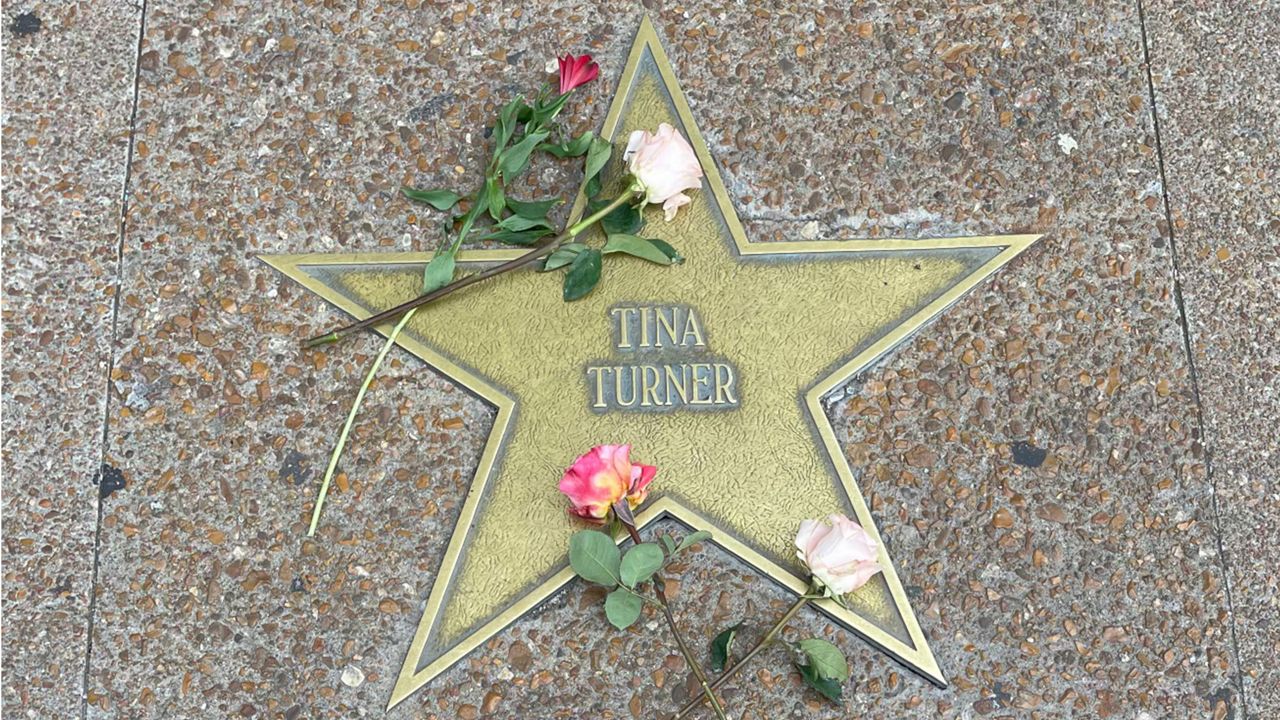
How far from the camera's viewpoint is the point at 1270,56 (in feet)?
5.84

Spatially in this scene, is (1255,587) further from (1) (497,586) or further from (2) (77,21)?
(2) (77,21)

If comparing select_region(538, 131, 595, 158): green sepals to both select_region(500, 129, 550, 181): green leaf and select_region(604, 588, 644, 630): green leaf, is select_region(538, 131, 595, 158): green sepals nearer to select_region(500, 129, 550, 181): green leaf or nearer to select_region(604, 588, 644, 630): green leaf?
select_region(500, 129, 550, 181): green leaf

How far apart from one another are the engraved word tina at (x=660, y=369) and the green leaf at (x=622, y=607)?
289 millimetres

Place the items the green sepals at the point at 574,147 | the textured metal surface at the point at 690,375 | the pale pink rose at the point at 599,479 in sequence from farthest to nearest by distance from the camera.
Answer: the green sepals at the point at 574,147
the textured metal surface at the point at 690,375
the pale pink rose at the point at 599,479

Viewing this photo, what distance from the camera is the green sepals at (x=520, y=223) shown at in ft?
5.27

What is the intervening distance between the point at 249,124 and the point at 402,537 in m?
0.76

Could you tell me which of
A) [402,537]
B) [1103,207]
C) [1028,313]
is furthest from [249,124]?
[1103,207]

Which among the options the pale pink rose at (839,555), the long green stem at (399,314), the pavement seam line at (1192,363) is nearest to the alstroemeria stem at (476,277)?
the long green stem at (399,314)

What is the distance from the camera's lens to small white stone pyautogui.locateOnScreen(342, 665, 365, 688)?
152 cm

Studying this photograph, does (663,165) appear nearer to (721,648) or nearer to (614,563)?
(614,563)

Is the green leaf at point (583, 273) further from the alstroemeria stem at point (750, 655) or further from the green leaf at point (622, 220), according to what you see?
the alstroemeria stem at point (750, 655)

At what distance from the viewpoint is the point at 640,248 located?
1605 mm

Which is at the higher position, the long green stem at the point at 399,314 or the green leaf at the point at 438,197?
the green leaf at the point at 438,197

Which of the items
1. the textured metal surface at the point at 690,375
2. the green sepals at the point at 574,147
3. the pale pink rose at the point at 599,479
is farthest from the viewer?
the green sepals at the point at 574,147
